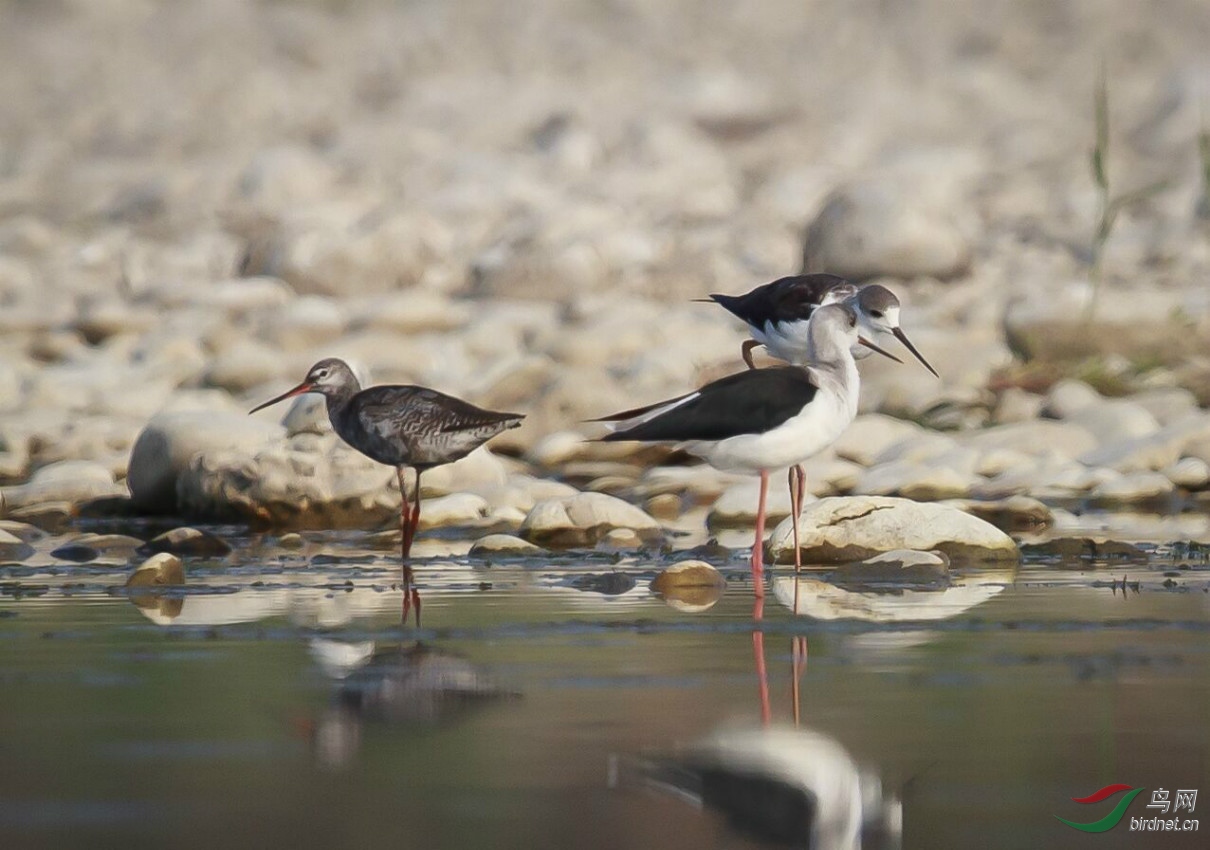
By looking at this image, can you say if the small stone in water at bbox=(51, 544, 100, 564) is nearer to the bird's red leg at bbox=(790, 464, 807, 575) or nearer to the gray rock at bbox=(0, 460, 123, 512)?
the gray rock at bbox=(0, 460, 123, 512)

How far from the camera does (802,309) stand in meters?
11.8

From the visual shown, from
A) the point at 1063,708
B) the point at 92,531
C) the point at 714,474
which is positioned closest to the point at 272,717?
the point at 1063,708

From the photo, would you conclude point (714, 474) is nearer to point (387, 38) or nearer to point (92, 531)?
point (92, 531)

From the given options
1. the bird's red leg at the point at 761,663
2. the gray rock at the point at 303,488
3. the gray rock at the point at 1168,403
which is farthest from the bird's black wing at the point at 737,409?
the gray rock at the point at 1168,403

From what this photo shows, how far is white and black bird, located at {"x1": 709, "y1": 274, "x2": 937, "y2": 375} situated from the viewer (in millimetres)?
11195

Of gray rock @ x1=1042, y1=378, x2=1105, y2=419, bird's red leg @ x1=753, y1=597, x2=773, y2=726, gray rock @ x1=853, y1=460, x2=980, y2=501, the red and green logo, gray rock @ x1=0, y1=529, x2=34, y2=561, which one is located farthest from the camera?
gray rock @ x1=1042, y1=378, x2=1105, y2=419

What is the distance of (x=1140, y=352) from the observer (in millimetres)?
19938

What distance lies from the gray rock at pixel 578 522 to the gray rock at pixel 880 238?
14.7 m

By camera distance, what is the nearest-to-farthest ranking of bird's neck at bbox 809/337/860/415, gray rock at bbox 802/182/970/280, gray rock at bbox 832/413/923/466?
bird's neck at bbox 809/337/860/415
gray rock at bbox 832/413/923/466
gray rock at bbox 802/182/970/280

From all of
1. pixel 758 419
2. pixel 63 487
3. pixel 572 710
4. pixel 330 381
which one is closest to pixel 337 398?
pixel 330 381

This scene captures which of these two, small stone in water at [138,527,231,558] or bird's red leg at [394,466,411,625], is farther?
small stone in water at [138,527,231,558]

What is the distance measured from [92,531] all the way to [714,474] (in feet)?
12.9

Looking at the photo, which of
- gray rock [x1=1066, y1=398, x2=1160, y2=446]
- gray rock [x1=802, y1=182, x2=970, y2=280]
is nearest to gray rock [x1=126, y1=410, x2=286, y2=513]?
gray rock [x1=1066, y1=398, x2=1160, y2=446]

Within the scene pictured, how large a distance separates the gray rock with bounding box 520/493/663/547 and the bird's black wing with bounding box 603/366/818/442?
1787mm
